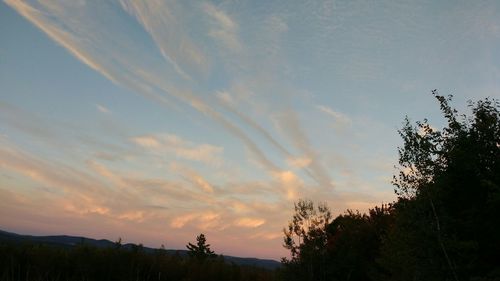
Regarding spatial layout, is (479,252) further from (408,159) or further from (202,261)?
(202,261)

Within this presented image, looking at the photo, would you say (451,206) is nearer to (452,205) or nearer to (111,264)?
(452,205)

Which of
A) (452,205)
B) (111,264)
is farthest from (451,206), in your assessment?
(111,264)

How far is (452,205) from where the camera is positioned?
84.0 ft

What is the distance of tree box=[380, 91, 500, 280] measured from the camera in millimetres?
21391

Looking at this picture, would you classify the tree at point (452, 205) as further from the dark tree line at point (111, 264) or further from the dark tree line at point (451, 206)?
the dark tree line at point (111, 264)

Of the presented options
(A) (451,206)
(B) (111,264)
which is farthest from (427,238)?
(B) (111,264)

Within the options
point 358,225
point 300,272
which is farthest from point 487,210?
point 358,225

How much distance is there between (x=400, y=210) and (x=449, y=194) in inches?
156

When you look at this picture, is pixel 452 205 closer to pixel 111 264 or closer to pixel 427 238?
pixel 427 238

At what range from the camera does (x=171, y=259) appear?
36531 millimetres

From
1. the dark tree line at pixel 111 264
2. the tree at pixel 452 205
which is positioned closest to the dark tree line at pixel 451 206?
the tree at pixel 452 205

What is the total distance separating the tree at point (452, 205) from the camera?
2139cm

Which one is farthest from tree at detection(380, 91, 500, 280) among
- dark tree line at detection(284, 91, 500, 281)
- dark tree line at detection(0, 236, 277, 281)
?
dark tree line at detection(0, 236, 277, 281)

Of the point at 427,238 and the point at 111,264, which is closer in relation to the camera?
the point at 427,238
